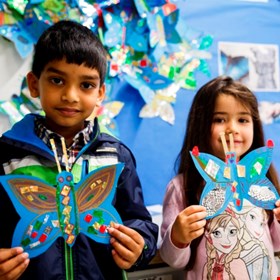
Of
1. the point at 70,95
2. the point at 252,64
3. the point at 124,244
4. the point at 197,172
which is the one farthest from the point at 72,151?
the point at 252,64

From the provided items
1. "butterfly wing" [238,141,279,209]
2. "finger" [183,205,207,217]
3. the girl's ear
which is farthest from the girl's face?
the girl's ear

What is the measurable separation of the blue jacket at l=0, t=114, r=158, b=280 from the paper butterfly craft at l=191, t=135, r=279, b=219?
0.49 ft

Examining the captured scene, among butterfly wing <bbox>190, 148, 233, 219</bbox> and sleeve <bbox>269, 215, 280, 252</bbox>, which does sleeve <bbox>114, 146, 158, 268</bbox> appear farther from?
sleeve <bbox>269, 215, 280, 252</bbox>

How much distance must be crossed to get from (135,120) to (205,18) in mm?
508

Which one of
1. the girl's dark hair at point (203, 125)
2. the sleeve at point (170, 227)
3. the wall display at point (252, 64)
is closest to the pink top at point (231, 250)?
the sleeve at point (170, 227)

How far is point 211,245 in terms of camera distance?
97 cm

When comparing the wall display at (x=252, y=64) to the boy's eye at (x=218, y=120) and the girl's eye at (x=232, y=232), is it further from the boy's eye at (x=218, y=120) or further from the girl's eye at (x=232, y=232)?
the girl's eye at (x=232, y=232)

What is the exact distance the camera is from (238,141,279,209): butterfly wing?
3.09ft

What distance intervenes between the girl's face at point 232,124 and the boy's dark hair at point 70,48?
33 cm

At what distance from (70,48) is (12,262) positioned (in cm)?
43

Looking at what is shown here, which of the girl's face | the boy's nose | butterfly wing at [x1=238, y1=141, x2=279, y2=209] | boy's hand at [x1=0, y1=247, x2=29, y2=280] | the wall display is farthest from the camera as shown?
the wall display

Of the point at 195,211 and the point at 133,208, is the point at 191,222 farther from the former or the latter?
the point at 133,208

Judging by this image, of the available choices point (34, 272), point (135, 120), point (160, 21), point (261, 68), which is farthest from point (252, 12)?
point (34, 272)

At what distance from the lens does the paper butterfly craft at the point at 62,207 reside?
770 millimetres
